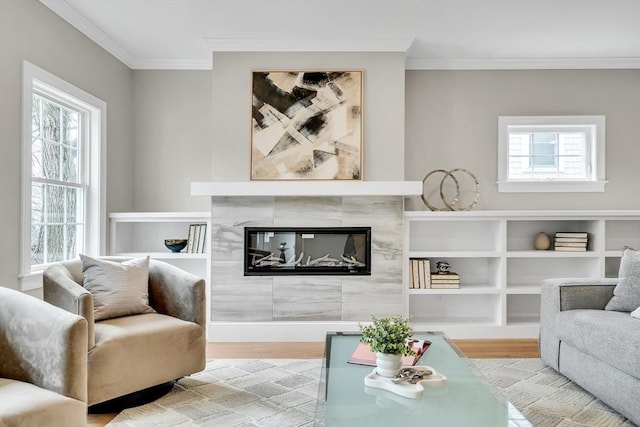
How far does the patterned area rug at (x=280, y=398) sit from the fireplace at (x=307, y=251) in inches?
37.3

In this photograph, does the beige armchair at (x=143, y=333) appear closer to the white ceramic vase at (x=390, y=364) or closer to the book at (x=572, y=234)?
the white ceramic vase at (x=390, y=364)

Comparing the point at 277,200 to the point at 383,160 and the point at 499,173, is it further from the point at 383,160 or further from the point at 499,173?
the point at 499,173

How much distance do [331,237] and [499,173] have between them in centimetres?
180

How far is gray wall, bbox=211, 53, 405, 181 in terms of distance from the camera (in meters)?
4.09

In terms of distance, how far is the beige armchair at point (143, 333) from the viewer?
2.39m

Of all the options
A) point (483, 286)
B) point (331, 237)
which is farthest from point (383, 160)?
point (483, 286)

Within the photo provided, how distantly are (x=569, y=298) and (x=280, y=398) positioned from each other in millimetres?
1986

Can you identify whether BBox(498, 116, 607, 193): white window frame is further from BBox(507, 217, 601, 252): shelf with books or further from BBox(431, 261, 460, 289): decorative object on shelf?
BBox(431, 261, 460, 289): decorative object on shelf

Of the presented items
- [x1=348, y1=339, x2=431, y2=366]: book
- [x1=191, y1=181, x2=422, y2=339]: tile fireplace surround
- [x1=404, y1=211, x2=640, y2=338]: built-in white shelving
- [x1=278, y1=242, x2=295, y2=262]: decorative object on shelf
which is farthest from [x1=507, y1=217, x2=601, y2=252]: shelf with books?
[x1=348, y1=339, x2=431, y2=366]: book

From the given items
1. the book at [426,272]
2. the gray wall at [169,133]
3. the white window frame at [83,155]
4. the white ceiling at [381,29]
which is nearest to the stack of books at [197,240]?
the gray wall at [169,133]

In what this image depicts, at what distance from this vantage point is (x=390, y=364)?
2.03 metres

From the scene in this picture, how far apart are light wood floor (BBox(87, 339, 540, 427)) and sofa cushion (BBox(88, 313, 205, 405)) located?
780mm

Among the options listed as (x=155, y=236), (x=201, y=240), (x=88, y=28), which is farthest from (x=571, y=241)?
(x=88, y=28)

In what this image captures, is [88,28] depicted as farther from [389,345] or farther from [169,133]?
[389,345]
